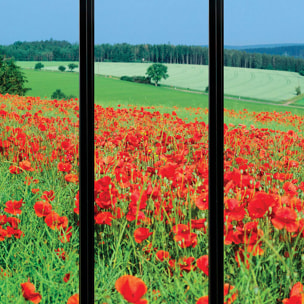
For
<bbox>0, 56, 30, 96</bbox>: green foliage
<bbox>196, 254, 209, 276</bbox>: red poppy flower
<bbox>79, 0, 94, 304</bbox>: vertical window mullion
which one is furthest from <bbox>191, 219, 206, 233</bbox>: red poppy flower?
<bbox>0, 56, 30, 96</bbox>: green foliage

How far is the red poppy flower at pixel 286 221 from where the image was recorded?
4.21 feet

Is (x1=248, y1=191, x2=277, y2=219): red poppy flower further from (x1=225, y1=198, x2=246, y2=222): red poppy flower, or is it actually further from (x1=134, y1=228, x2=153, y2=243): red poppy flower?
(x1=134, y1=228, x2=153, y2=243): red poppy flower

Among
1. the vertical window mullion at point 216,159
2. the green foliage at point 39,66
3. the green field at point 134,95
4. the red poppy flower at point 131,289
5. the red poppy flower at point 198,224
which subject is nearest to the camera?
the vertical window mullion at point 216,159

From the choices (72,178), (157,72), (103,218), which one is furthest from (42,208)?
(157,72)

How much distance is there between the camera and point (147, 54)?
155 cm

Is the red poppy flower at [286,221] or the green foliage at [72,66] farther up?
the green foliage at [72,66]

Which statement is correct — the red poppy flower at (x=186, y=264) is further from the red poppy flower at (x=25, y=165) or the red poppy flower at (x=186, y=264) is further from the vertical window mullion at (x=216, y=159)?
the red poppy flower at (x=25, y=165)

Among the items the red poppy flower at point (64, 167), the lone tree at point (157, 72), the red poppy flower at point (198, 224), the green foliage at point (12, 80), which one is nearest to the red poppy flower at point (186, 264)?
the red poppy flower at point (198, 224)

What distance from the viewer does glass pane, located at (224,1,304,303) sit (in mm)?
1255

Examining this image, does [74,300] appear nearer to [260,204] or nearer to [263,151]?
[260,204]

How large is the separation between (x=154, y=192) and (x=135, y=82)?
1.53 ft

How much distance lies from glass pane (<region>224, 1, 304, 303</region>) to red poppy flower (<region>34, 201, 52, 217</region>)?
0.66m

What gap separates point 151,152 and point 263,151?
1.40 feet

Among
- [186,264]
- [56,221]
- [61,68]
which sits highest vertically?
[61,68]
